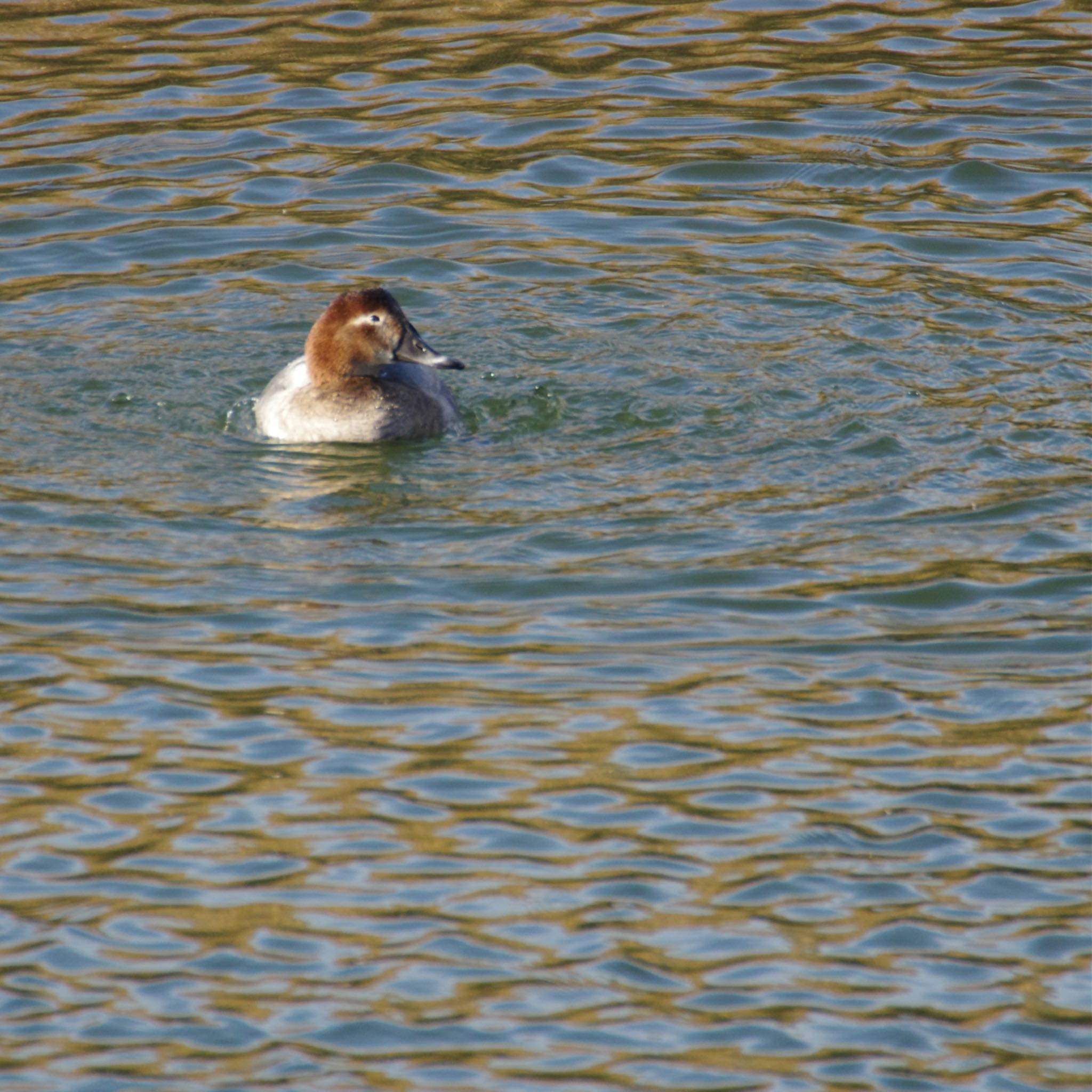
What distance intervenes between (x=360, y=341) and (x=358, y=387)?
0.26 meters

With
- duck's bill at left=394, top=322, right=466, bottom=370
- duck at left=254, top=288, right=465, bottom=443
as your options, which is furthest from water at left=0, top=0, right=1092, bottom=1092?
duck's bill at left=394, top=322, right=466, bottom=370

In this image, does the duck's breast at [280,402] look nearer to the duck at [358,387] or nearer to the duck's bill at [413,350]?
the duck at [358,387]

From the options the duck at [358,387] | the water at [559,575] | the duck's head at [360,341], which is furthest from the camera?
the duck's head at [360,341]

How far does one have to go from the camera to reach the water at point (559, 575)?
5.70 meters

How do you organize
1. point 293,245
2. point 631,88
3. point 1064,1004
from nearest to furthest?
1. point 1064,1004
2. point 293,245
3. point 631,88

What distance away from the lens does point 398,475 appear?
32.2 ft

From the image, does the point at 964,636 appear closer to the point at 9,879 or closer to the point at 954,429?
the point at 954,429

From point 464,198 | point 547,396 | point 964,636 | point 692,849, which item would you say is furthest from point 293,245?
point 692,849

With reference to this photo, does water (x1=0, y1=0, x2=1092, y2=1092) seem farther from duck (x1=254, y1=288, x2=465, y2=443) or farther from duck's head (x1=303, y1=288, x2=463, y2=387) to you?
duck's head (x1=303, y1=288, x2=463, y2=387)

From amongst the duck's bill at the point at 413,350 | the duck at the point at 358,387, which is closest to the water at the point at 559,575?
the duck at the point at 358,387

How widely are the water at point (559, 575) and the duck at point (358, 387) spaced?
0.19 meters

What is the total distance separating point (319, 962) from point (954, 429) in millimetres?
5103

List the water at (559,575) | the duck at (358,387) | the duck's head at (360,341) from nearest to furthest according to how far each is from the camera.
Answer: the water at (559,575) → the duck at (358,387) → the duck's head at (360,341)

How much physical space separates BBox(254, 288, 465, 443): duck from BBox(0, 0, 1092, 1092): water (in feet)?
0.61
